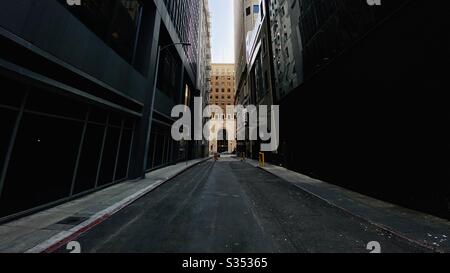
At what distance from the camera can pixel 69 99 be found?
7371mm

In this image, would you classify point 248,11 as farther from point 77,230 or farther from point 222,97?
point 77,230

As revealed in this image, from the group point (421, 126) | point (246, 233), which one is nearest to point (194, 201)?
point (246, 233)

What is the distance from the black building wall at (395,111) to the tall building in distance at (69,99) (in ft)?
42.0

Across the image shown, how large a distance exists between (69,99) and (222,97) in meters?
96.9

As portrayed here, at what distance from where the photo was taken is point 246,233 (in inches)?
188

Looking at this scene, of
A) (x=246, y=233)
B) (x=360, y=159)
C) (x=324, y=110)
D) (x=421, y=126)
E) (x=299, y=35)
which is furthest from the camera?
(x=299, y=35)

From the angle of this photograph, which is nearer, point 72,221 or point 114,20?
point 72,221

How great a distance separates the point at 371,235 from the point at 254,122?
111 ft

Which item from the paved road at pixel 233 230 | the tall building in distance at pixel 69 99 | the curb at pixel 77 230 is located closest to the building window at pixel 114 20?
the tall building in distance at pixel 69 99

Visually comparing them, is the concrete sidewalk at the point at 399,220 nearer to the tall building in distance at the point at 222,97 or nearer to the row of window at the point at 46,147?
the row of window at the point at 46,147

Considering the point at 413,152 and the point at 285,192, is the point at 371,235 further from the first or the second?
the point at 285,192

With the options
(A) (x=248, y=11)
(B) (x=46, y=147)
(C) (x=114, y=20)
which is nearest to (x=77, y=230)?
(B) (x=46, y=147)

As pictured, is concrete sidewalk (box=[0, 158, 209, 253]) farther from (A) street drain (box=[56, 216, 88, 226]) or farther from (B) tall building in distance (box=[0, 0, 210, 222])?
(B) tall building in distance (box=[0, 0, 210, 222])

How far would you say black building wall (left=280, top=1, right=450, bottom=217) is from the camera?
20.2ft
